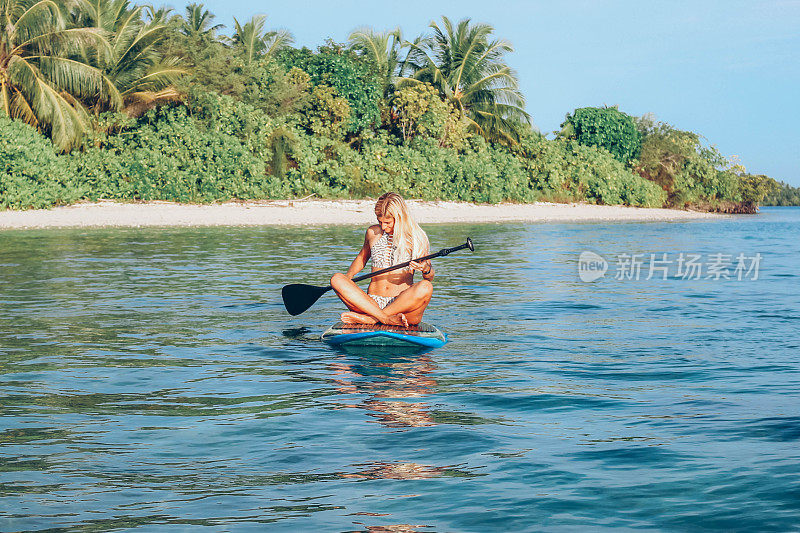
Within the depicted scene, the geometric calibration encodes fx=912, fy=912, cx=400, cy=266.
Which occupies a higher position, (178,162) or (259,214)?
(178,162)

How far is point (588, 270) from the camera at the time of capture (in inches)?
704

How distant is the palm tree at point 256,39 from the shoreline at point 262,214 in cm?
1080

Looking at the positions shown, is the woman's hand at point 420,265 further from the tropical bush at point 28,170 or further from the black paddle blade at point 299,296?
the tropical bush at point 28,170

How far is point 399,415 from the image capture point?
20.3 ft

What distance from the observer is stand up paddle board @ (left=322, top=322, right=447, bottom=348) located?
27.3ft

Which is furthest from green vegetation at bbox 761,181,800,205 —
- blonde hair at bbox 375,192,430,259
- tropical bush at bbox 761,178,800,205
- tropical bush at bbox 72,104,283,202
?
blonde hair at bbox 375,192,430,259

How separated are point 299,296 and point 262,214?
69.7ft

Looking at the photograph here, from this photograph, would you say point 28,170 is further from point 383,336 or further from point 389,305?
point 383,336

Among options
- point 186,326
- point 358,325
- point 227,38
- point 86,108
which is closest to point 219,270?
point 186,326

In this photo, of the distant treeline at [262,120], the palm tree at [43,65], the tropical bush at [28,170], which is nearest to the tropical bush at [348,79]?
the distant treeline at [262,120]

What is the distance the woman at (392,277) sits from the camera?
8.66 metres

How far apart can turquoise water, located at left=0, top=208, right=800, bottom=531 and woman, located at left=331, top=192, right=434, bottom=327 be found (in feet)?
1.56

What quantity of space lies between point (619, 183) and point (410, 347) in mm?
40973

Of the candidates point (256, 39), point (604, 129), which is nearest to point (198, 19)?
point (256, 39)
